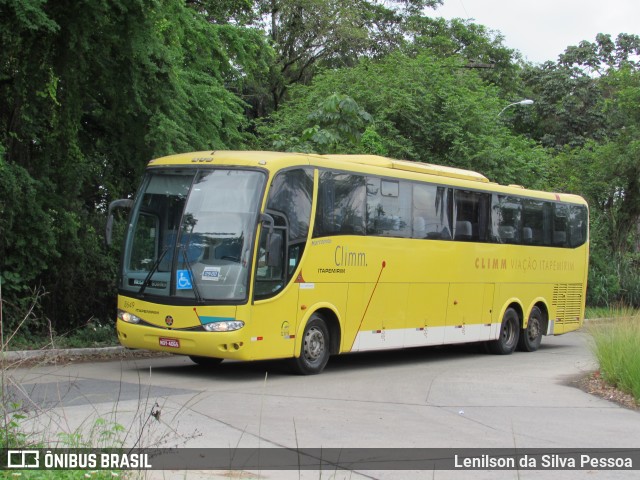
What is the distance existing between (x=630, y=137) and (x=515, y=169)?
7.34 metres

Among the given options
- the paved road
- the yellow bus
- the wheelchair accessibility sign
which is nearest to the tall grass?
the paved road

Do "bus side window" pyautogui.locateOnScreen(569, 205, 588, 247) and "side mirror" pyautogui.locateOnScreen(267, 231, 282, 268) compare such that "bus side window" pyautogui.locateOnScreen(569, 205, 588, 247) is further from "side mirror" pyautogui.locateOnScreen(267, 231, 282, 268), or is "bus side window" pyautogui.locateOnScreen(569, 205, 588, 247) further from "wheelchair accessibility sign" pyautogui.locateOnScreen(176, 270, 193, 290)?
"wheelchair accessibility sign" pyautogui.locateOnScreen(176, 270, 193, 290)

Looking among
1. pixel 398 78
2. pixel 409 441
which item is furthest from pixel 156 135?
pixel 398 78

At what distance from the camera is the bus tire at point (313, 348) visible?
1421 centimetres

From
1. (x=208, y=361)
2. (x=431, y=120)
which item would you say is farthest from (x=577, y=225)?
(x=208, y=361)

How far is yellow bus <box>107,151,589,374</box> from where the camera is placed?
13148 mm

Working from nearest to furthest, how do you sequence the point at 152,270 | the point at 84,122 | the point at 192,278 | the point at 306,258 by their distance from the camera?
the point at 192,278 → the point at 152,270 → the point at 306,258 → the point at 84,122

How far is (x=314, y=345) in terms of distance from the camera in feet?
47.6

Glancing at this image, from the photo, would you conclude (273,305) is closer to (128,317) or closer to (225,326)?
(225,326)

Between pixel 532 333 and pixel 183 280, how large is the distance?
10772 mm

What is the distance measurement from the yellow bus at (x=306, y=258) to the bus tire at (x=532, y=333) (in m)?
1.41

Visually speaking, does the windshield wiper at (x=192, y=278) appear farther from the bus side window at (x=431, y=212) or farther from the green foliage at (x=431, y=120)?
the green foliage at (x=431, y=120)

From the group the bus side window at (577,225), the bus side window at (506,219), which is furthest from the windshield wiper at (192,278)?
the bus side window at (577,225)

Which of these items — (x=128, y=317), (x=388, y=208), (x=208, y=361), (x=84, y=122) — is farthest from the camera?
(x=84, y=122)
